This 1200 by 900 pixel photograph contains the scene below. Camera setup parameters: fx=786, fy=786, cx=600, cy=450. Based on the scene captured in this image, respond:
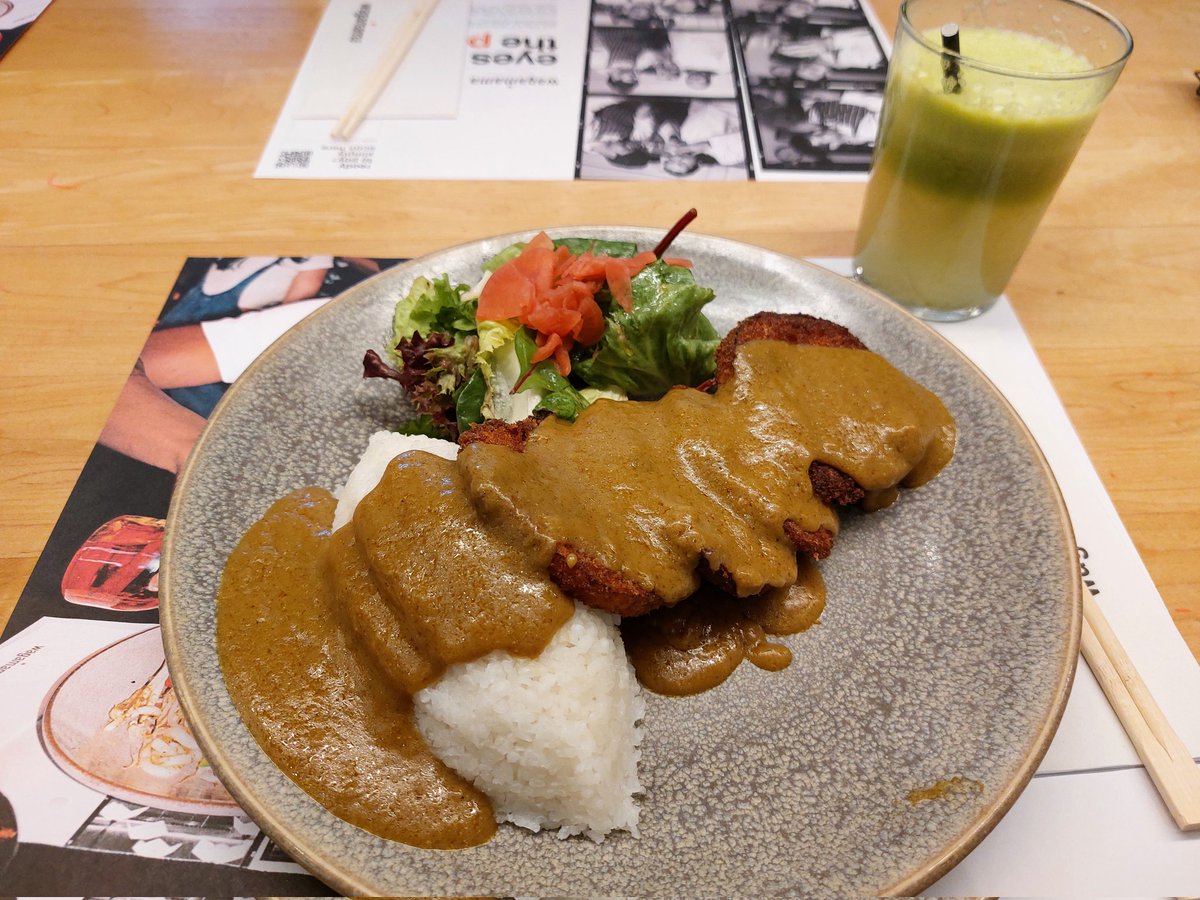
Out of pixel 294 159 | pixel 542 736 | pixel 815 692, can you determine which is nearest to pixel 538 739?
pixel 542 736

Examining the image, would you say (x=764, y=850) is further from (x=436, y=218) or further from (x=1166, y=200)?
(x=1166, y=200)

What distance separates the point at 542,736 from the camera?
1.56 metres

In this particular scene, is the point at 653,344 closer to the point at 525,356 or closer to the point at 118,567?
the point at 525,356

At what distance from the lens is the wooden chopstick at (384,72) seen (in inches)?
131

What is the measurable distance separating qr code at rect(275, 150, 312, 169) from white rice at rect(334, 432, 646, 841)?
2.47 metres

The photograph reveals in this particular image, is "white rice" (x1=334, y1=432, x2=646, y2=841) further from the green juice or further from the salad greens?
the green juice

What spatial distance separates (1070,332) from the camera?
106 inches

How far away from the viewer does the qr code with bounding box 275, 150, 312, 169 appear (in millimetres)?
3189

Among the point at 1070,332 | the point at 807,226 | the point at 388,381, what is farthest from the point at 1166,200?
the point at 388,381

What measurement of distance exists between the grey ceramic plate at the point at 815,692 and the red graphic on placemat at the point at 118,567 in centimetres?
27

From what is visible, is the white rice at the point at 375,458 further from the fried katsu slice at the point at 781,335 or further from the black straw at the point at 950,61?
the black straw at the point at 950,61

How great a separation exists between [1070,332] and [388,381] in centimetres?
226

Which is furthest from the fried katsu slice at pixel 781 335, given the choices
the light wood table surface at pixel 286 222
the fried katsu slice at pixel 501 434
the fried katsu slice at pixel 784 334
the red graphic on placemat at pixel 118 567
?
the red graphic on placemat at pixel 118 567

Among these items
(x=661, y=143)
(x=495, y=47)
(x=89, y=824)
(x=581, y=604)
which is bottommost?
(x=89, y=824)
